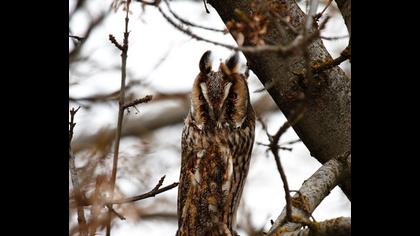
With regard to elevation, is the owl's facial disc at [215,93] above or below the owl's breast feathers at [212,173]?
above

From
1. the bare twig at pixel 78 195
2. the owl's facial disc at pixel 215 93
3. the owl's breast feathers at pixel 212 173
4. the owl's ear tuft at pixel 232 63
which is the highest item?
the owl's ear tuft at pixel 232 63

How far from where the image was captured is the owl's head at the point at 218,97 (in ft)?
11.7

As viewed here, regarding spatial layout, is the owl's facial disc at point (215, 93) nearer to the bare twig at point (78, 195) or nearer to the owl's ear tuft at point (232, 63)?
the owl's ear tuft at point (232, 63)

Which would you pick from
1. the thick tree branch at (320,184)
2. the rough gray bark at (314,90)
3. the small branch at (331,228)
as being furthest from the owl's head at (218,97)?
the small branch at (331,228)

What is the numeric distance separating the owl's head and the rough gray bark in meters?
0.20

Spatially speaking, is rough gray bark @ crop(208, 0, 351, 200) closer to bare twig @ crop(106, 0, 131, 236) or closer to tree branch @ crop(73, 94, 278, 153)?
bare twig @ crop(106, 0, 131, 236)

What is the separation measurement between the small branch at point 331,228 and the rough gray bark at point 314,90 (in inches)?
31.1

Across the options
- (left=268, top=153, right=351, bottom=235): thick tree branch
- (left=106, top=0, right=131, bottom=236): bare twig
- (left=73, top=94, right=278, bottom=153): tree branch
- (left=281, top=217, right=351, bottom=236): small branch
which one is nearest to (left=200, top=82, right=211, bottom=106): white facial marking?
(left=268, top=153, right=351, bottom=235): thick tree branch

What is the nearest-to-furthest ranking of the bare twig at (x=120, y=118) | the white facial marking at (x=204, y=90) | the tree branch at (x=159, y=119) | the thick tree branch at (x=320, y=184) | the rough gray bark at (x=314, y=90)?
the bare twig at (x=120, y=118) < the thick tree branch at (x=320, y=184) < the rough gray bark at (x=314, y=90) < the white facial marking at (x=204, y=90) < the tree branch at (x=159, y=119)

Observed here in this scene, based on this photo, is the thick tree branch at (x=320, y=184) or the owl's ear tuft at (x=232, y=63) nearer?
the thick tree branch at (x=320, y=184)
